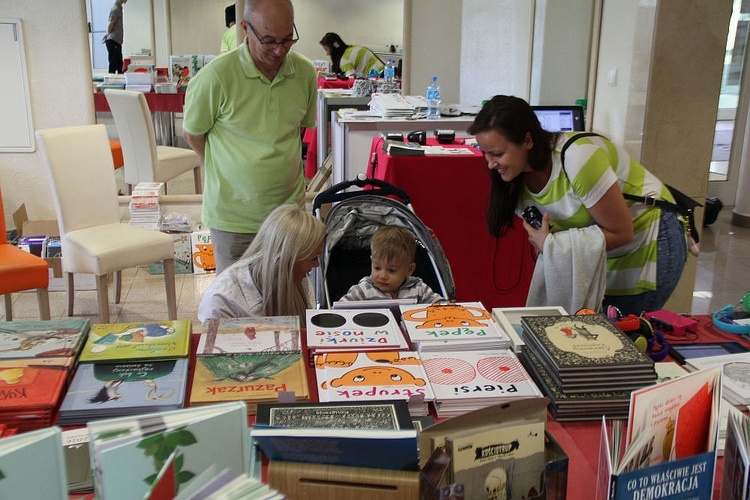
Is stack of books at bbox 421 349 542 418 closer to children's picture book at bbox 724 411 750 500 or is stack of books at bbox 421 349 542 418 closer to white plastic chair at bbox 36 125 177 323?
children's picture book at bbox 724 411 750 500

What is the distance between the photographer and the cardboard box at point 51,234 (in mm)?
4486

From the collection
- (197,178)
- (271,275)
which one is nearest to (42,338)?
(271,275)

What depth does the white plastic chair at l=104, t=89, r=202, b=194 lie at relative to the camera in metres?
4.92

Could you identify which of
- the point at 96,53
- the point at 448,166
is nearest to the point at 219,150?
the point at 448,166

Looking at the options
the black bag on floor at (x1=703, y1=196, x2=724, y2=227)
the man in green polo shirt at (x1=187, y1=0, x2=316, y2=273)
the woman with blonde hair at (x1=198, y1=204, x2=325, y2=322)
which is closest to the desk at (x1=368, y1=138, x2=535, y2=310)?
the man in green polo shirt at (x1=187, y1=0, x2=316, y2=273)

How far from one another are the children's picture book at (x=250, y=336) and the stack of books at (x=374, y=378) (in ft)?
0.46

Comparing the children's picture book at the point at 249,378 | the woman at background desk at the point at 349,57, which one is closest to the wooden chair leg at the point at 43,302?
the children's picture book at the point at 249,378

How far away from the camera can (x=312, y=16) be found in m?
5.91

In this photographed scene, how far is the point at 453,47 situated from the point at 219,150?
10.7 feet

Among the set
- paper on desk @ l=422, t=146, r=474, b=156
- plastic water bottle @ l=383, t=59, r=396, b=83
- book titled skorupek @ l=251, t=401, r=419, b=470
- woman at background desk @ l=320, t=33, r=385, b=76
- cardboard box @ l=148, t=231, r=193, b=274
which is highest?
woman at background desk @ l=320, t=33, r=385, b=76

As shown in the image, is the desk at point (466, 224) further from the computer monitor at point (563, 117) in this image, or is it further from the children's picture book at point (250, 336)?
the children's picture book at point (250, 336)

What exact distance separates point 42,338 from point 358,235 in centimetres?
144

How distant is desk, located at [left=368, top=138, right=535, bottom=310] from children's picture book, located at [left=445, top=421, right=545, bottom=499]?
251 centimetres

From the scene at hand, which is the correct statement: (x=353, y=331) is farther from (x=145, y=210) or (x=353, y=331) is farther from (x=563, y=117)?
(x=563, y=117)
